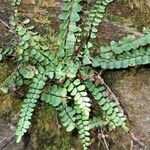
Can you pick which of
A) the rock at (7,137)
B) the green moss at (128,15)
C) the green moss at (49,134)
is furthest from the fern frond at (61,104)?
the green moss at (128,15)

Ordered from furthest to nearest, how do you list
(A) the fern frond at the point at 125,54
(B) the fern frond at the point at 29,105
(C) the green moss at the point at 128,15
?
(C) the green moss at the point at 128,15 < (B) the fern frond at the point at 29,105 < (A) the fern frond at the point at 125,54

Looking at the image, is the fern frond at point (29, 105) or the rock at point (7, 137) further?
the rock at point (7, 137)

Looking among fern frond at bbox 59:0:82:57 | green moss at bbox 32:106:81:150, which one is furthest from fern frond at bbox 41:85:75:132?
fern frond at bbox 59:0:82:57

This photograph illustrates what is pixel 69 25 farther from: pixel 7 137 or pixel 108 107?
pixel 7 137

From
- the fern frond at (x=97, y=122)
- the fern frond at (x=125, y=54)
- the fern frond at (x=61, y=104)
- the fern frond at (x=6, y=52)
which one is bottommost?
the fern frond at (x=97, y=122)

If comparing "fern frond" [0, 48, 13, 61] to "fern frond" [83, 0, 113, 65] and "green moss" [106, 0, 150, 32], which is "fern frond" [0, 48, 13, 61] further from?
"green moss" [106, 0, 150, 32]

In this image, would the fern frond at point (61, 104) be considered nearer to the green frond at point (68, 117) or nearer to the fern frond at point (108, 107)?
the green frond at point (68, 117)

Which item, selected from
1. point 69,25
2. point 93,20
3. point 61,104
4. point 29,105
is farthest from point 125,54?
point 29,105

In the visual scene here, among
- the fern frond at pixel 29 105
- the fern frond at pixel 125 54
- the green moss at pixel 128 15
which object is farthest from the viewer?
the green moss at pixel 128 15

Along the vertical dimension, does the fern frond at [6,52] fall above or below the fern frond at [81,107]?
above

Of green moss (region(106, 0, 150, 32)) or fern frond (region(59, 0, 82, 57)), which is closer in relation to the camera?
fern frond (region(59, 0, 82, 57))
